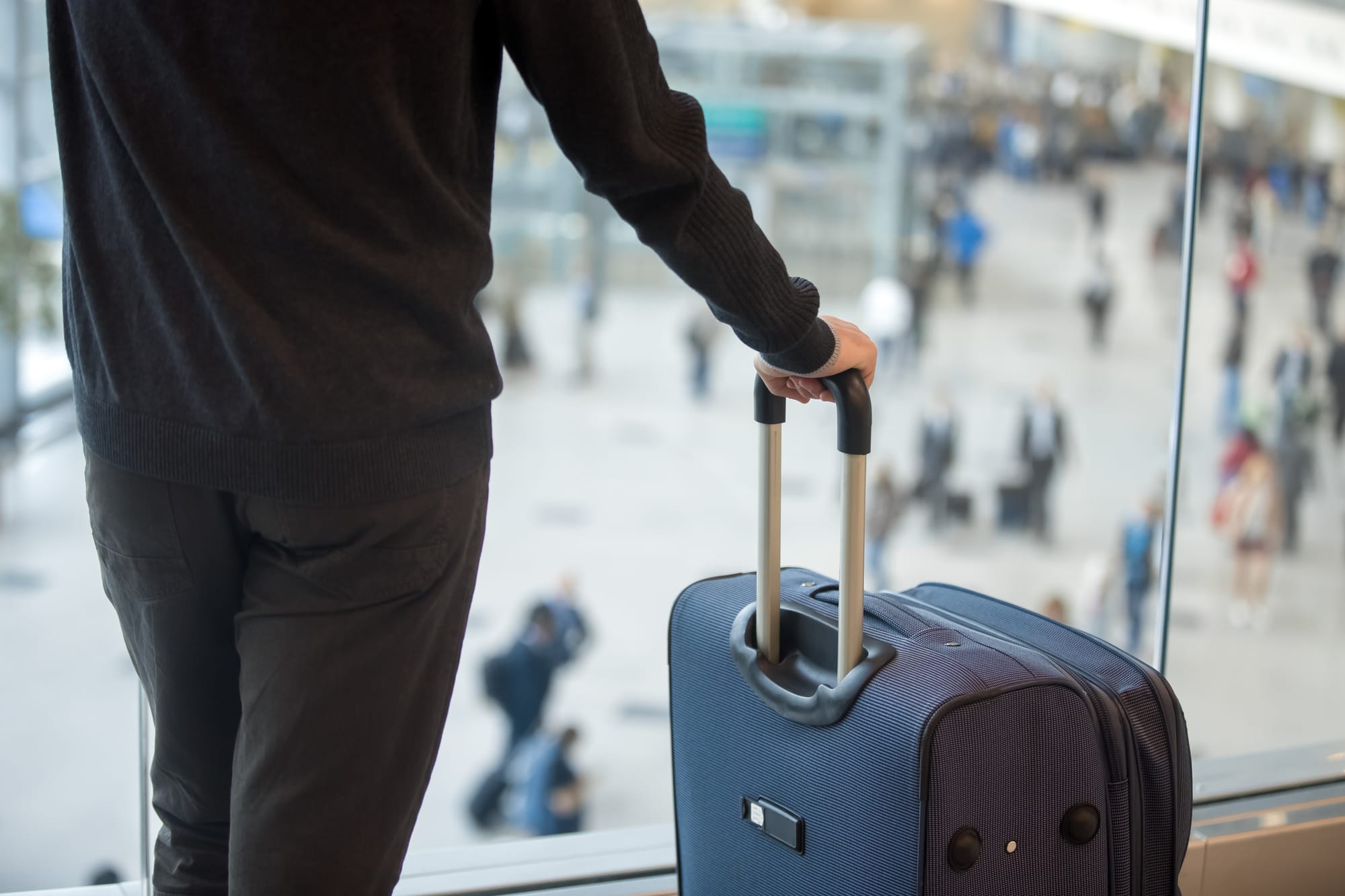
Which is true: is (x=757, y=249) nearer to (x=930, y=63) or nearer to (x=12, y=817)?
(x=12, y=817)

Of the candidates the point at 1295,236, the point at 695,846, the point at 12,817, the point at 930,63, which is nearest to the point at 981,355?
the point at 1295,236

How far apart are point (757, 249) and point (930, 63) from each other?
21.4 m

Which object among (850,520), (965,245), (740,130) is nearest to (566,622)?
(850,520)

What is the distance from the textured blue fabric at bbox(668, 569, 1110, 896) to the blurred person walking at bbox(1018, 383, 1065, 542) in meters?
11.3

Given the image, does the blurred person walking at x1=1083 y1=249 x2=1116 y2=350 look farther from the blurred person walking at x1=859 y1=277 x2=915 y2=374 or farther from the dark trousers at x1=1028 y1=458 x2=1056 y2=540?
the dark trousers at x1=1028 y1=458 x2=1056 y2=540

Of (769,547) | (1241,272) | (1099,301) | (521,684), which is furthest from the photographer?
(1099,301)

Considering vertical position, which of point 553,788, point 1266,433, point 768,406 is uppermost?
point 768,406

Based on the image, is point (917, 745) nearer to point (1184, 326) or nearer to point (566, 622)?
point (1184, 326)

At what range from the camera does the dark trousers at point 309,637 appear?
2.45 ft

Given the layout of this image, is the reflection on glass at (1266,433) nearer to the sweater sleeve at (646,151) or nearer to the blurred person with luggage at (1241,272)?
the blurred person with luggage at (1241,272)

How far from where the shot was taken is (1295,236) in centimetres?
1697

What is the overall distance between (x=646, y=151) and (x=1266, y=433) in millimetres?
15046

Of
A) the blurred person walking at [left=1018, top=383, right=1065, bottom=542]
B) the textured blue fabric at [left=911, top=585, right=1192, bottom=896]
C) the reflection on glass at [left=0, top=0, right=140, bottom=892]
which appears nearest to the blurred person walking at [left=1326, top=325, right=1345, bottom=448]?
the blurred person walking at [left=1018, top=383, right=1065, bottom=542]

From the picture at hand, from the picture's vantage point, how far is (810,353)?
906 millimetres
